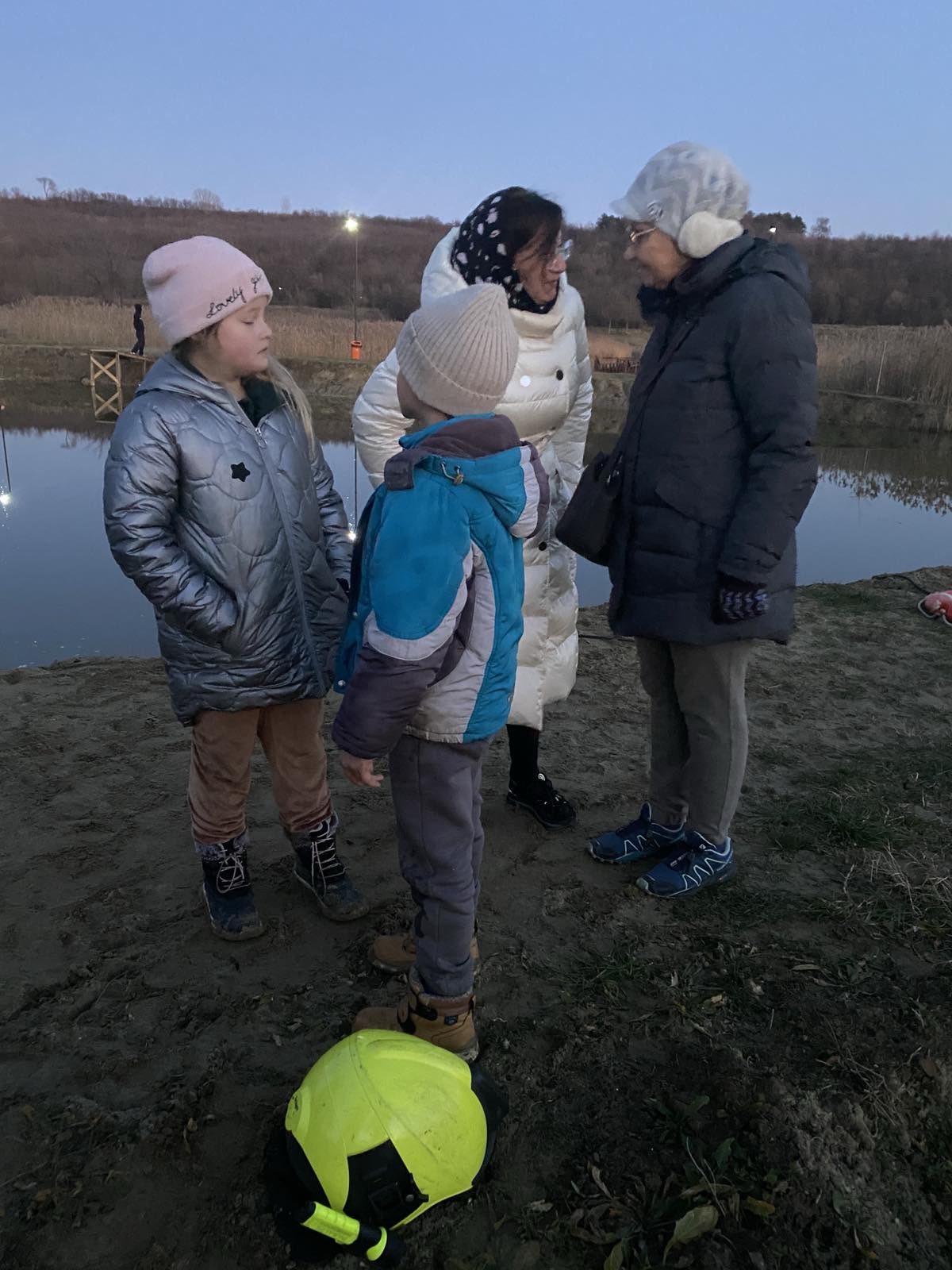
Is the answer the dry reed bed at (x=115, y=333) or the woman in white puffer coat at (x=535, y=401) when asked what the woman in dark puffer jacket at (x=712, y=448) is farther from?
the dry reed bed at (x=115, y=333)

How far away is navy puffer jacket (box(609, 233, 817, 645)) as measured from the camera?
201 centimetres

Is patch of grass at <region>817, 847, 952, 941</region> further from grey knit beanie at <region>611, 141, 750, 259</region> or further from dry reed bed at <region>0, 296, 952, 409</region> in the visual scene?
dry reed bed at <region>0, 296, 952, 409</region>

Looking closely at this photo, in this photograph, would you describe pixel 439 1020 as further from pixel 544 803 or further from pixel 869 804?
pixel 869 804

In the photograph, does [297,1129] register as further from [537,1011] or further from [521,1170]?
[537,1011]

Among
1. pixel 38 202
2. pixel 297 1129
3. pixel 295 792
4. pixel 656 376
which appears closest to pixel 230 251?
pixel 656 376

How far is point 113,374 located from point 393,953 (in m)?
16.4

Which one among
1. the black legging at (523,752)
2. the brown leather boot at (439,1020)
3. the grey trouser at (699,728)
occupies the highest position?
the grey trouser at (699,728)

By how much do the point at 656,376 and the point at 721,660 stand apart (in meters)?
0.75

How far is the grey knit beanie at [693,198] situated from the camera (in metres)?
2.07

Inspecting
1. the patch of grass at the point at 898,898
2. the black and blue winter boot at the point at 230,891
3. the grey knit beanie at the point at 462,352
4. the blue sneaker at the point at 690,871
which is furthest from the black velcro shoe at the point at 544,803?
the grey knit beanie at the point at 462,352

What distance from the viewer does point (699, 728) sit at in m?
2.37

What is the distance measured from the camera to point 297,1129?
1.48 m

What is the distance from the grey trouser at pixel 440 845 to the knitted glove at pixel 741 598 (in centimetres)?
74

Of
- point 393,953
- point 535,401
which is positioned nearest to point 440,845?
point 393,953
